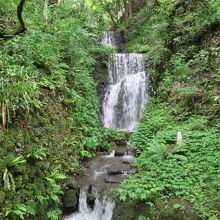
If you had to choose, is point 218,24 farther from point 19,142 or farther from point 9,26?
point 19,142

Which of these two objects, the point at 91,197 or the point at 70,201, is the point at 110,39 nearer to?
the point at 91,197

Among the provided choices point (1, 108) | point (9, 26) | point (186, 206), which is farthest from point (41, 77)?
point (186, 206)

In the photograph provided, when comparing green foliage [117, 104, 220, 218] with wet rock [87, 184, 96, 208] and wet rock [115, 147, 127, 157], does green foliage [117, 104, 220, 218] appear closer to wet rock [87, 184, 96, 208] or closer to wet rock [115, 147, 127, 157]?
wet rock [115, 147, 127, 157]

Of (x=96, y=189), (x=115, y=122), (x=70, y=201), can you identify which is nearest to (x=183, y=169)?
(x=96, y=189)

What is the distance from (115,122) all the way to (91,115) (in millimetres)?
2361

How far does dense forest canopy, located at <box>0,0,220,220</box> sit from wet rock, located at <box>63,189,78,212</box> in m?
0.18

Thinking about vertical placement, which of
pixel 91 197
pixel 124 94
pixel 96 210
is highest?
pixel 124 94

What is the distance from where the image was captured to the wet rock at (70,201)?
24.6 feet

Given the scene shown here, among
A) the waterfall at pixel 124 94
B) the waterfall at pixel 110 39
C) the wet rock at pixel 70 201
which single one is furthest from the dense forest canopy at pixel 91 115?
the waterfall at pixel 110 39

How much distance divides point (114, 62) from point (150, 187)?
1029 cm

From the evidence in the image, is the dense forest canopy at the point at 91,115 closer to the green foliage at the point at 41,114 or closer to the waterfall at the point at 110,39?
the green foliage at the point at 41,114

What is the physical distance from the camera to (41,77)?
9094mm

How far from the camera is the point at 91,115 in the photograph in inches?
477

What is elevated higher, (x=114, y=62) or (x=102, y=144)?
(x=114, y=62)
